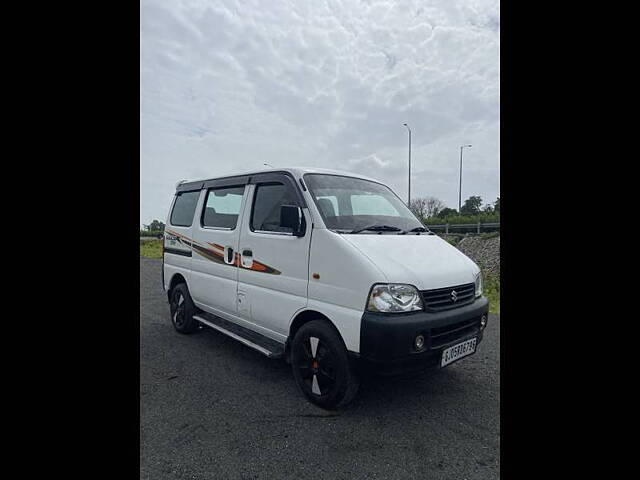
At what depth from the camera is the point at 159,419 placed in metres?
2.75

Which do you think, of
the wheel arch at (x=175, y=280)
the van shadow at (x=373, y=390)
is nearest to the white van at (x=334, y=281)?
the van shadow at (x=373, y=390)

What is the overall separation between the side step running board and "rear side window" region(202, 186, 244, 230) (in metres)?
1.20

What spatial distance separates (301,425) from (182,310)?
304cm

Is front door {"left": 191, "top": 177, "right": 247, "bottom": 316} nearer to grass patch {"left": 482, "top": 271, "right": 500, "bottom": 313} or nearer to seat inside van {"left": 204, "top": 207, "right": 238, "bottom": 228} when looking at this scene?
seat inside van {"left": 204, "top": 207, "right": 238, "bottom": 228}

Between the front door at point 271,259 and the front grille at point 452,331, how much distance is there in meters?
1.13

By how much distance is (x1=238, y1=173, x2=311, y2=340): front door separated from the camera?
3090 mm

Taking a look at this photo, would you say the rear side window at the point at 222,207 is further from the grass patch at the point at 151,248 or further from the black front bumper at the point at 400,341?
the grass patch at the point at 151,248

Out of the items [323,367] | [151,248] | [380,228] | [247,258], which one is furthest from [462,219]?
[151,248]

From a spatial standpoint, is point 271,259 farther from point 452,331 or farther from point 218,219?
point 452,331

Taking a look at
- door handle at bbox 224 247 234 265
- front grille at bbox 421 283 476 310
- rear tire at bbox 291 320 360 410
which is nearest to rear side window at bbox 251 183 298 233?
door handle at bbox 224 247 234 265

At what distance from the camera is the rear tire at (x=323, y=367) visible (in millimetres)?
2699
